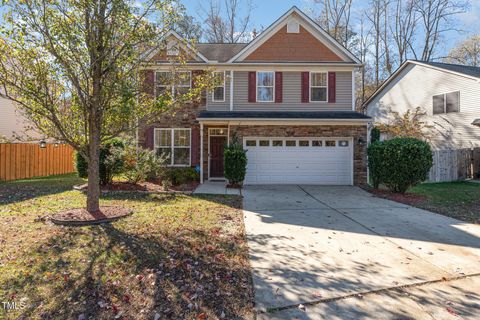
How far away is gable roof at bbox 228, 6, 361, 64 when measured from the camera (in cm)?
1356

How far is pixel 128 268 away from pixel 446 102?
1918 cm

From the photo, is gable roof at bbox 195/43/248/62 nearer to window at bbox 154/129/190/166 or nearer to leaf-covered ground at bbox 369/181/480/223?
window at bbox 154/129/190/166

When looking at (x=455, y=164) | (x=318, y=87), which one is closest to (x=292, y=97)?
(x=318, y=87)

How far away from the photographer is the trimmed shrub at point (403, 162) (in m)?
9.70

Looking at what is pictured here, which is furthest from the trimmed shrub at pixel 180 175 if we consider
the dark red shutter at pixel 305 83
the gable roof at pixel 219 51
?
the dark red shutter at pixel 305 83

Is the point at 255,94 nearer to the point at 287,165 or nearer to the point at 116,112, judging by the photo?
the point at 287,165

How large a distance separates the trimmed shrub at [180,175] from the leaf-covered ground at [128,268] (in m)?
4.79

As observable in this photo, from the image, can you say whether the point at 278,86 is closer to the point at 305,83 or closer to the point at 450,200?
the point at 305,83

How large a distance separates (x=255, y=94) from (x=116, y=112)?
835 cm

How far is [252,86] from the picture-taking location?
13555 mm

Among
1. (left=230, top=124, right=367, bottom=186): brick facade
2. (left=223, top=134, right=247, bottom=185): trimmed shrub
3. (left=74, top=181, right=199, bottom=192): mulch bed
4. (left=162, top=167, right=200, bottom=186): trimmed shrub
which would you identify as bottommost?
(left=74, top=181, right=199, bottom=192): mulch bed

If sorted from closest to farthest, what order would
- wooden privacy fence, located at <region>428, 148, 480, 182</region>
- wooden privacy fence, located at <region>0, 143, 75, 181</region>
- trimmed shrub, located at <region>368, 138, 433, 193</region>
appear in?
trimmed shrub, located at <region>368, 138, 433, 193</region>
wooden privacy fence, located at <region>0, 143, 75, 181</region>
wooden privacy fence, located at <region>428, 148, 480, 182</region>

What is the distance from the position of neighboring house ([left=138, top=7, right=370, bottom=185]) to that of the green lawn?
2988 mm

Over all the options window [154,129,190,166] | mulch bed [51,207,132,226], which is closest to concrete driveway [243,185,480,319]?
mulch bed [51,207,132,226]
